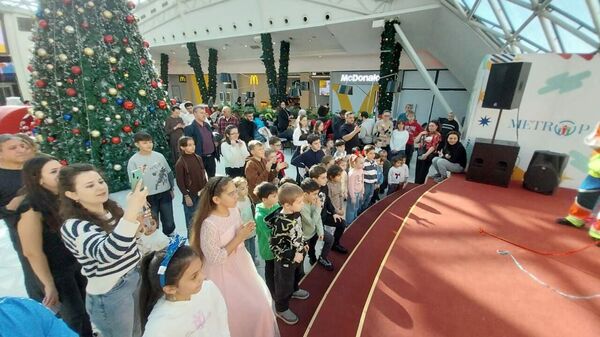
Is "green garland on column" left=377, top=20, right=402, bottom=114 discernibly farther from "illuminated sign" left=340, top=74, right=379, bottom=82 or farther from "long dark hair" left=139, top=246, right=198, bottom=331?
"long dark hair" left=139, top=246, right=198, bottom=331

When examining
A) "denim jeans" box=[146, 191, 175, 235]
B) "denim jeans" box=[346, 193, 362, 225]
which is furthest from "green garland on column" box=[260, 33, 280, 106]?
"denim jeans" box=[146, 191, 175, 235]

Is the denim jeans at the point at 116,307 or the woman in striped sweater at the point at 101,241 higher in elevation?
the woman in striped sweater at the point at 101,241

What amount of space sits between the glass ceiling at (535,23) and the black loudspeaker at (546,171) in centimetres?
183

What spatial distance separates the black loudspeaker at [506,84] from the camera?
13.2ft

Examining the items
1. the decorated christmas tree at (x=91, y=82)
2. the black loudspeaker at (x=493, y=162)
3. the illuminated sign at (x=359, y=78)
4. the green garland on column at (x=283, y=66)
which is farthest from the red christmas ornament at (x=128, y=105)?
the illuminated sign at (x=359, y=78)

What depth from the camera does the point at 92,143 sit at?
4.28 m

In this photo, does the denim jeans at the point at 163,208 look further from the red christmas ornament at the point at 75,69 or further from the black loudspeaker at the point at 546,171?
the black loudspeaker at the point at 546,171

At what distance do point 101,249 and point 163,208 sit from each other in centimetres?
196

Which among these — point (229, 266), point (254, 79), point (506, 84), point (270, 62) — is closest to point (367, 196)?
point (506, 84)

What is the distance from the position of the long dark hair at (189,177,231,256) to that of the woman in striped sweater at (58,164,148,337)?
34 cm

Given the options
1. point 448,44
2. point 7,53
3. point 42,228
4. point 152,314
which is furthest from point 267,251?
point 7,53

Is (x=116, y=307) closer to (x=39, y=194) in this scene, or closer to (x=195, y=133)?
(x=39, y=194)

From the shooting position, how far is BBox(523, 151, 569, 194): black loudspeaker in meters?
4.09

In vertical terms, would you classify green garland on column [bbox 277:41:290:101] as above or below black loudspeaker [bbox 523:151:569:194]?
above
